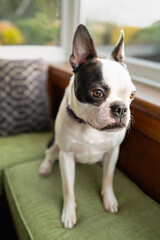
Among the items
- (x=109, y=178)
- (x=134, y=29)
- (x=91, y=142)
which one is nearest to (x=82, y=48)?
(x=91, y=142)

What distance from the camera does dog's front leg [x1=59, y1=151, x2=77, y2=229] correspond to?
3.29 feet

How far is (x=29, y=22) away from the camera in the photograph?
199 cm

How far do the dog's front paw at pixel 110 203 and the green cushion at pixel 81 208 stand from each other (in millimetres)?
25

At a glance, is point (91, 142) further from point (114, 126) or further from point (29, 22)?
point (29, 22)

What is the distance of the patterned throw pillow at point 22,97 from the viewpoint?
160 centimetres

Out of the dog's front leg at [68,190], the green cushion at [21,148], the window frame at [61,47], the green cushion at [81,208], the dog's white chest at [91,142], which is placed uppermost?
the window frame at [61,47]

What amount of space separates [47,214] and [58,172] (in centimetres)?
32

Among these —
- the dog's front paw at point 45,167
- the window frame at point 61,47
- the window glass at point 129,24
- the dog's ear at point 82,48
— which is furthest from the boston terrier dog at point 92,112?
the window frame at point 61,47

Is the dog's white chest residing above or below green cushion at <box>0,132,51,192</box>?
above

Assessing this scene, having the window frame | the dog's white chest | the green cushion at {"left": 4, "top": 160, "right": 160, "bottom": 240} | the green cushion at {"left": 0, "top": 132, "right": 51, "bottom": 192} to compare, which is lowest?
the green cushion at {"left": 0, "top": 132, "right": 51, "bottom": 192}

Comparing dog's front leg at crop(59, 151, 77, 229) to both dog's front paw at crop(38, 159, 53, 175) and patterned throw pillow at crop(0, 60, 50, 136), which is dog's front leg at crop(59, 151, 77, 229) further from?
patterned throw pillow at crop(0, 60, 50, 136)

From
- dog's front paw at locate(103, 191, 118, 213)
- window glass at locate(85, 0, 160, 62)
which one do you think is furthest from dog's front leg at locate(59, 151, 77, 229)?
window glass at locate(85, 0, 160, 62)

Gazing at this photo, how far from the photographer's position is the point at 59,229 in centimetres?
97

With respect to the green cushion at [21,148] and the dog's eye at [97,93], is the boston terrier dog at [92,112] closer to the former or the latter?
the dog's eye at [97,93]
